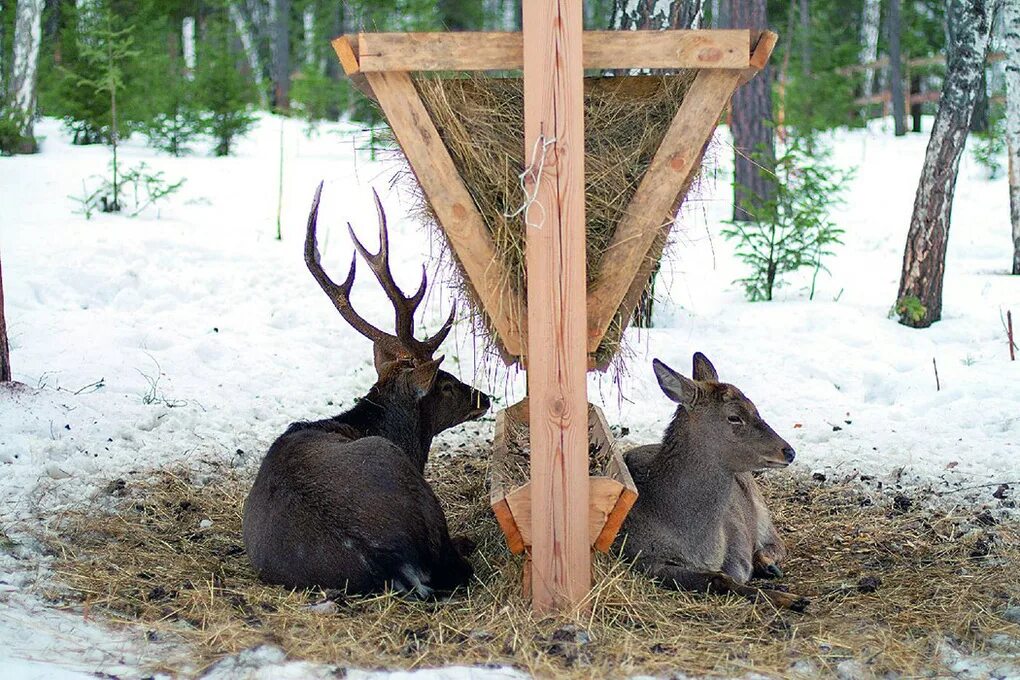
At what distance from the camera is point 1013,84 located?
36.5 ft

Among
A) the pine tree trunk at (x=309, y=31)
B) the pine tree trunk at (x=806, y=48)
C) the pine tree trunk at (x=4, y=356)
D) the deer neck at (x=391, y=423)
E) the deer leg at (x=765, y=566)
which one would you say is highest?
the pine tree trunk at (x=309, y=31)

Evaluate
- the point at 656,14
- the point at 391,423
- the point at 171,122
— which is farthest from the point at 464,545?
the point at 171,122

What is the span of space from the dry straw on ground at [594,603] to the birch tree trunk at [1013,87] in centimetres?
586

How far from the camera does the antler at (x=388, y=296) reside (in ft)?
21.4

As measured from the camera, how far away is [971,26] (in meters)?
10.1

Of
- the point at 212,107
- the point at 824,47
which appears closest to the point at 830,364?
the point at 212,107

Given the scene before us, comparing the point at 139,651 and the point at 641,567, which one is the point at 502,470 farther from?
the point at 139,651

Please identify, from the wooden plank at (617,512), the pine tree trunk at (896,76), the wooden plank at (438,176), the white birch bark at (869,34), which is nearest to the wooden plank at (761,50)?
the wooden plank at (438,176)

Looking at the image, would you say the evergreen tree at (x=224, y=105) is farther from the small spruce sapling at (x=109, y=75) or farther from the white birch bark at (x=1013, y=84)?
the white birch bark at (x=1013, y=84)

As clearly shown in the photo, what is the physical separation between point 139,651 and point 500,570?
1.92 meters

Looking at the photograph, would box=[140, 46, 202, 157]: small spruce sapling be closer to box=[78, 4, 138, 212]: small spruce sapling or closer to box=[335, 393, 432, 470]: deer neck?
box=[78, 4, 138, 212]: small spruce sapling

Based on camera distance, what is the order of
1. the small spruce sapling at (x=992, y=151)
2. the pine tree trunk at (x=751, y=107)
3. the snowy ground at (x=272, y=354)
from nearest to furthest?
the snowy ground at (x=272, y=354)
the pine tree trunk at (x=751, y=107)
the small spruce sapling at (x=992, y=151)

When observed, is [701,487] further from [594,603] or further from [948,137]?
[948,137]

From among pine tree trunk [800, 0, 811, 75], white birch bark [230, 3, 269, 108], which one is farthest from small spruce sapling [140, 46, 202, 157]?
white birch bark [230, 3, 269, 108]
